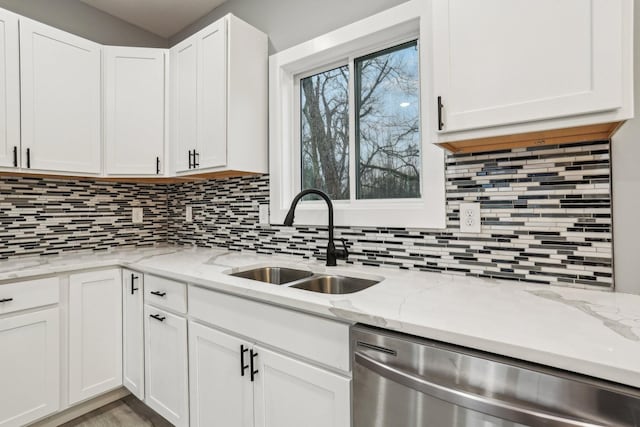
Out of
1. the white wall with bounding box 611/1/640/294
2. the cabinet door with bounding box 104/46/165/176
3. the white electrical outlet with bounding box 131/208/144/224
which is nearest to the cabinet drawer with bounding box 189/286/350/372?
the white wall with bounding box 611/1/640/294

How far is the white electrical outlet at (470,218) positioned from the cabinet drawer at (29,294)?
6.71ft

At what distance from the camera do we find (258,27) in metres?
2.16

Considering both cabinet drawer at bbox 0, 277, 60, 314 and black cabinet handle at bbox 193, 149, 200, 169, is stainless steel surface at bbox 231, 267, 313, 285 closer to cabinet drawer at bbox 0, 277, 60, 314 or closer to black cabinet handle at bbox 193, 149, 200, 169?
black cabinet handle at bbox 193, 149, 200, 169

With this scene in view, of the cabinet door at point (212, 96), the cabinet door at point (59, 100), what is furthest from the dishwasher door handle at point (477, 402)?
the cabinet door at point (59, 100)

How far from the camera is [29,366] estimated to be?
1668 millimetres

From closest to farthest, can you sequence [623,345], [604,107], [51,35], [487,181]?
[623,345] < [604,107] < [487,181] < [51,35]

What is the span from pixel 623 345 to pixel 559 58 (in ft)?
2.56

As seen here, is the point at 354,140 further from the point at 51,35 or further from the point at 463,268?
the point at 51,35

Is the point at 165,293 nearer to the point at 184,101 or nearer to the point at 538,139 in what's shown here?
the point at 184,101

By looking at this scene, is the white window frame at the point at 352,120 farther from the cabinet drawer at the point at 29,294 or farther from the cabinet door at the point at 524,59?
the cabinet drawer at the point at 29,294

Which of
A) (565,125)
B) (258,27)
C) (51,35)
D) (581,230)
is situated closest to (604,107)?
(565,125)

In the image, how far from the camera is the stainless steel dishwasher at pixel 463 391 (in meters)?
0.67

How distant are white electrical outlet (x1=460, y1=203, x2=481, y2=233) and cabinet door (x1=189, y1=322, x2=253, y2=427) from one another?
102 centimetres

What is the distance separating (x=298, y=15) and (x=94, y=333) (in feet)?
7.17
